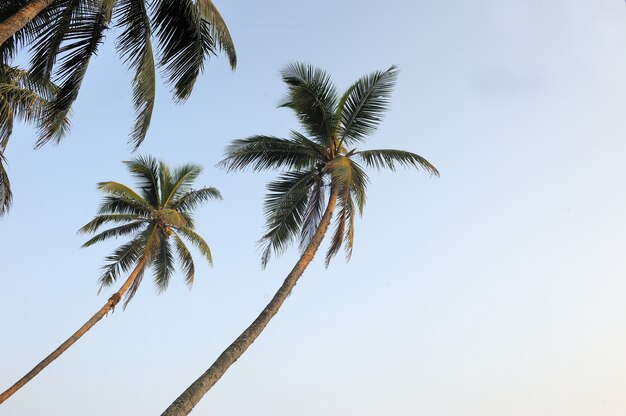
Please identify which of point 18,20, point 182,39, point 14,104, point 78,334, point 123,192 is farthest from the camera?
point 123,192

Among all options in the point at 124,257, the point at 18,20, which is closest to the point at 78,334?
the point at 124,257

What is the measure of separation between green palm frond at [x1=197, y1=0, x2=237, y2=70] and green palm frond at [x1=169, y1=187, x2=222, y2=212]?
13.4 metres

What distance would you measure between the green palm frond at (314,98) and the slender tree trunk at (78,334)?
957cm

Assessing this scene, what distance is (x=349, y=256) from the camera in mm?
16594

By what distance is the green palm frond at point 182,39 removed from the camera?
10836 millimetres

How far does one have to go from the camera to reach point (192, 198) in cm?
2484

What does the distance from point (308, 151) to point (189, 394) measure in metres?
7.91

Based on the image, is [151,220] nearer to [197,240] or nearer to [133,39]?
[197,240]

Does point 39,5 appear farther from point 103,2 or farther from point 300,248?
point 300,248

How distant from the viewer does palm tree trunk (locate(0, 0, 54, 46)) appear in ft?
26.6

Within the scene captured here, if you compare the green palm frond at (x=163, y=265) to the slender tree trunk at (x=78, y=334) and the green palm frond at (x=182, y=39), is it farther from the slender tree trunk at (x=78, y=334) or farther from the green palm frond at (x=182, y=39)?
the green palm frond at (x=182, y=39)

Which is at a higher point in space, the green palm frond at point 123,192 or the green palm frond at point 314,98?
the green palm frond at point 314,98

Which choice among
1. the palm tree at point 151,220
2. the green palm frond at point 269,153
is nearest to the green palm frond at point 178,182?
the palm tree at point 151,220

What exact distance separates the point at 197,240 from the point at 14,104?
11.3m
